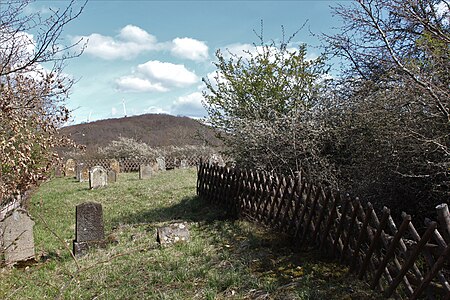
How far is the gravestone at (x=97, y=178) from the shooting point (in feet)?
50.8

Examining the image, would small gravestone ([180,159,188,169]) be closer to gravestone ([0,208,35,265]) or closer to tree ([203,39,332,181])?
tree ([203,39,332,181])

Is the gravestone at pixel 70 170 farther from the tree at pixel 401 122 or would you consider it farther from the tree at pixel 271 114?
the tree at pixel 401 122

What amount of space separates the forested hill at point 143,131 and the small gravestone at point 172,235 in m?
22.9

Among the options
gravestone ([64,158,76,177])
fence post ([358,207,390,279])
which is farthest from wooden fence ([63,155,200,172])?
fence post ([358,207,390,279])

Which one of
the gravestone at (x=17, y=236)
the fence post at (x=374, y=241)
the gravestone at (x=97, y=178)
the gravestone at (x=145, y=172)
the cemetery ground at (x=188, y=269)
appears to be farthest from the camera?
the gravestone at (x=145, y=172)

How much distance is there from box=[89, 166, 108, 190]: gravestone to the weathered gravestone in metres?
8.90

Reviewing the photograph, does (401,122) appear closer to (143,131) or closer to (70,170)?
(70,170)

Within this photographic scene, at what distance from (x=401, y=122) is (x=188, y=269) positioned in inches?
139

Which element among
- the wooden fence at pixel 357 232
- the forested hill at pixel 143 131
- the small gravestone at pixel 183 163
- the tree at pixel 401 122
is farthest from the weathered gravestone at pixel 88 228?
the forested hill at pixel 143 131

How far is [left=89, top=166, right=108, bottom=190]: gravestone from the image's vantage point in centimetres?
1548

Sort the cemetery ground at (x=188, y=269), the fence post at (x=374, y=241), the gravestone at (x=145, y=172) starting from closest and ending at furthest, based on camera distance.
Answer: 1. the fence post at (x=374, y=241)
2. the cemetery ground at (x=188, y=269)
3. the gravestone at (x=145, y=172)

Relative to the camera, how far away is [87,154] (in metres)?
30.3

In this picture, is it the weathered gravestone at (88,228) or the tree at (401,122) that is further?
the weathered gravestone at (88,228)

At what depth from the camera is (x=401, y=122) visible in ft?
17.7
